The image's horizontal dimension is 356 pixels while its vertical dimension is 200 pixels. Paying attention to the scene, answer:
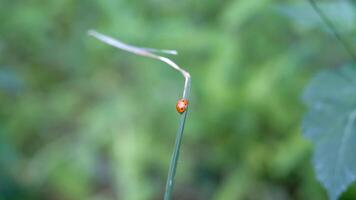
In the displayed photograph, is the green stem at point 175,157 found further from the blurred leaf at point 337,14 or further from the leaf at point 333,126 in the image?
the blurred leaf at point 337,14

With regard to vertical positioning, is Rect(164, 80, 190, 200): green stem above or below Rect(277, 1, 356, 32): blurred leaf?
below

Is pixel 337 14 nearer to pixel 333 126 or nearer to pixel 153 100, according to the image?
pixel 333 126

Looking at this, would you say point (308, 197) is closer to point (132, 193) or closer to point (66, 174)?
point (132, 193)

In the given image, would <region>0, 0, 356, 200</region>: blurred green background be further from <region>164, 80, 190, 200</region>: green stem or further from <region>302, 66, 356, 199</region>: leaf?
<region>164, 80, 190, 200</region>: green stem

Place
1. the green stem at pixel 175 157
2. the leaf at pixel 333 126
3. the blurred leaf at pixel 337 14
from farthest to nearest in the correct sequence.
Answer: the blurred leaf at pixel 337 14
the leaf at pixel 333 126
the green stem at pixel 175 157

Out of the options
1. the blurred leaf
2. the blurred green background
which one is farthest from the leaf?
the blurred green background

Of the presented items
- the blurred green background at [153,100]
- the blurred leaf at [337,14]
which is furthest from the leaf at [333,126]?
the blurred green background at [153,100]

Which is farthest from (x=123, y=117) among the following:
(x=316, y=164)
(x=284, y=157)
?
(x=316, y=164)
